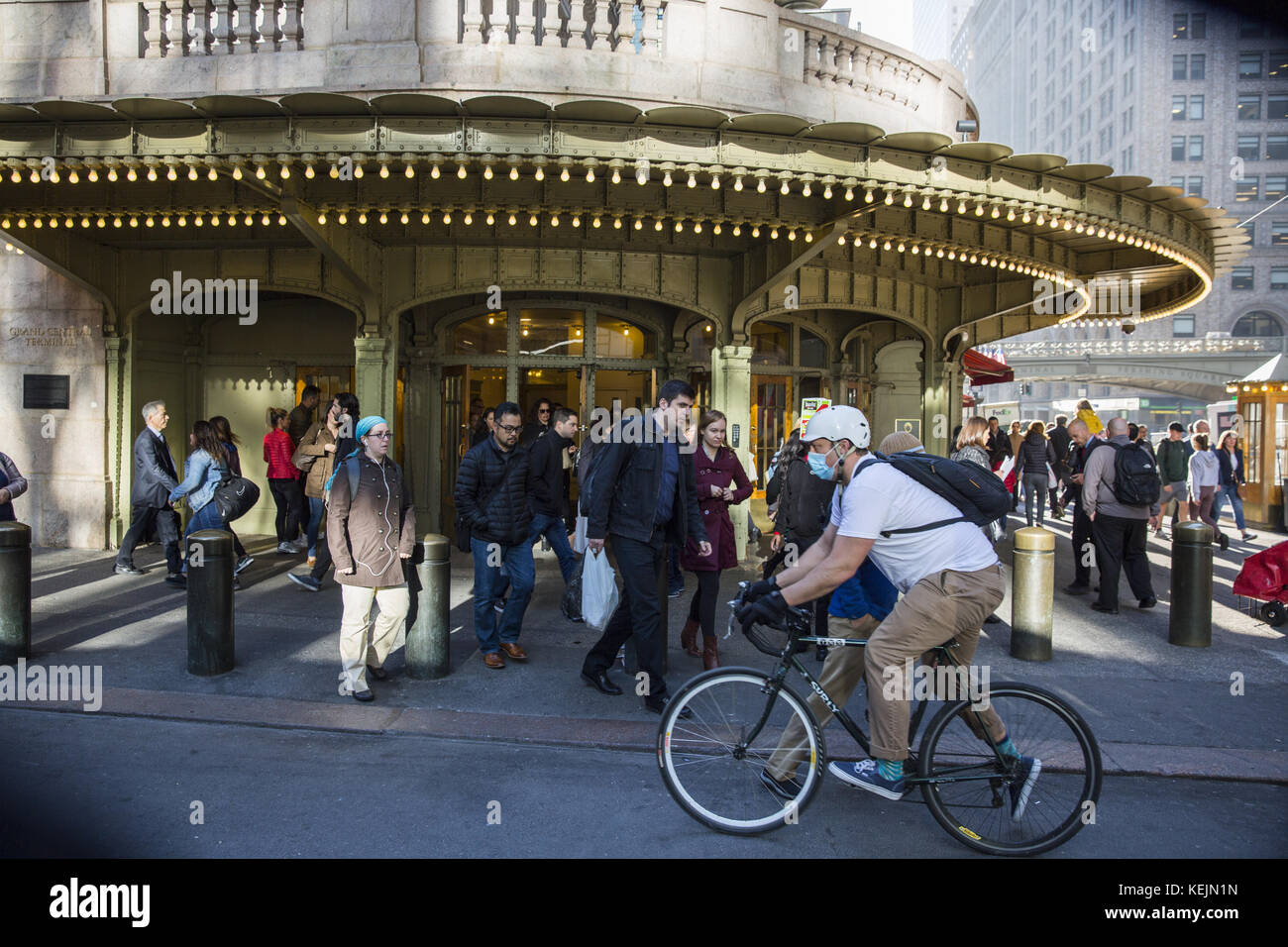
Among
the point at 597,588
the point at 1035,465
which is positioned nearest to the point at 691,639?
the point at 597,588

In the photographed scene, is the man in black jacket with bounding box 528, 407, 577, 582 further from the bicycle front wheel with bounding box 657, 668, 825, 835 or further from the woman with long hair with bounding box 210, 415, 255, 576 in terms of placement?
the woman with long hair with bounding box 210, 415, 255, 576

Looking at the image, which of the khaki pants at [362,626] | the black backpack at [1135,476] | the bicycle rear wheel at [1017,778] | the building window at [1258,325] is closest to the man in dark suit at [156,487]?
the khaki pants at [362,626]

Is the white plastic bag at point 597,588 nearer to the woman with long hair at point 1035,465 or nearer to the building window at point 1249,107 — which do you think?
the woman with long hair at point 1035,465

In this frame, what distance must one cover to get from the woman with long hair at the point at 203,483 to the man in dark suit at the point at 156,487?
551 mm

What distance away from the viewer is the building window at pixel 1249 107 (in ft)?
204

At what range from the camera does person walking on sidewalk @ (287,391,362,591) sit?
25.9ft

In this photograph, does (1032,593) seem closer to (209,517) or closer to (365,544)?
(365,544)

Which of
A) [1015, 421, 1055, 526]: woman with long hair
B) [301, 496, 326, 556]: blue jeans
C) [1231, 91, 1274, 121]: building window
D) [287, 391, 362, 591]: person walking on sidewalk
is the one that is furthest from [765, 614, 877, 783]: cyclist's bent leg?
[1231, 91, 1274, 121]: building window

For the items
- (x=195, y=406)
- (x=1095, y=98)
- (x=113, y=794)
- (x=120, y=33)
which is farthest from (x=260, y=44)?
(x=1095, y=98)

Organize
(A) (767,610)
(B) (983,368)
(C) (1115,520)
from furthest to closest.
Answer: (B) (983,368), (C) (1115,520), (A) (767,610)

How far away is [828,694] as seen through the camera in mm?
3980

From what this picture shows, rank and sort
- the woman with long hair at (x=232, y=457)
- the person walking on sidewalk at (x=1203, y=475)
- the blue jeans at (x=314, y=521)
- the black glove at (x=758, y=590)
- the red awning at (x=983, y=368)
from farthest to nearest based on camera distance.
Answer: the red awning at (x=983, y=368) < the person walking on sidewalk at (x=1203, y=475) < the blue jeans at (x=314, y=521) < the woman with long hair at (x=232, y=457) < the black glove at (x=758, y=590)

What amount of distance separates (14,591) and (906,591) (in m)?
5.93

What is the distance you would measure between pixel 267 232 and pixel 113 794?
7671 mm
